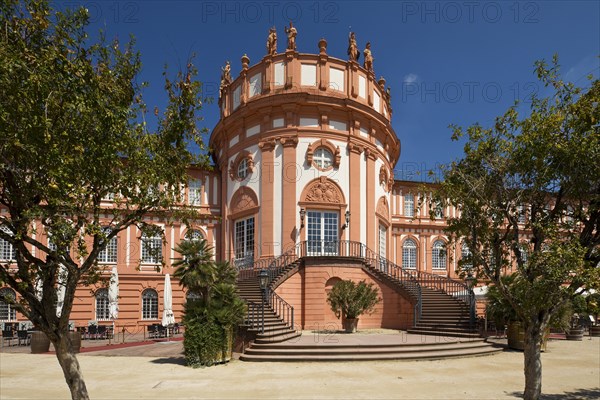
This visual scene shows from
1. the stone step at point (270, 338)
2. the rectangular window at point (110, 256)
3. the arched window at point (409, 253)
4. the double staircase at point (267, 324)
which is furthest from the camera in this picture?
the arched window at point (409, 253)

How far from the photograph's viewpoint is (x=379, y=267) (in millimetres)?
22047

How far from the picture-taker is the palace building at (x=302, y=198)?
784 inches

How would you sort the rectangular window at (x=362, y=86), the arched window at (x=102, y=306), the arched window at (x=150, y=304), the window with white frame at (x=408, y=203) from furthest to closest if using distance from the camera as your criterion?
the window with white frame at (x=408, y=203) < the arched window at (x=150, y=304) < the arched window at (x=102, y=306) < the rectangular window at (x=362, y=86)

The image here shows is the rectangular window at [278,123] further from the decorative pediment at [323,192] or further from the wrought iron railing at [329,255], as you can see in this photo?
the wrought iron railing at [329,255]

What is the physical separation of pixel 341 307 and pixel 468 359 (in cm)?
530

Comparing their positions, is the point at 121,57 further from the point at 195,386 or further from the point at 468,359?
the point at 468,359

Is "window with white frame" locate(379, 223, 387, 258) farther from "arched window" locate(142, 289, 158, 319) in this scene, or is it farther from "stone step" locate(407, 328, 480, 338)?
"arched window" locate(142, 289, 158, 319)

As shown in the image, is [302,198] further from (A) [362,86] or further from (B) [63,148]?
(B) [63,148]

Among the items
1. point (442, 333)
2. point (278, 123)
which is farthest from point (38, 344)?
point (442, 333)

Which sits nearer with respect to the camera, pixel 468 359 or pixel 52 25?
pixel 52 25

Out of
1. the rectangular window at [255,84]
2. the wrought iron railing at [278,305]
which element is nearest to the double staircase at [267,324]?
the wrought iron railing at [278,305]

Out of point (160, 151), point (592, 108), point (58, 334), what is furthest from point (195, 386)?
point (592, 108)

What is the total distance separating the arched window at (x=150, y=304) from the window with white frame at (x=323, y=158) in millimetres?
11481

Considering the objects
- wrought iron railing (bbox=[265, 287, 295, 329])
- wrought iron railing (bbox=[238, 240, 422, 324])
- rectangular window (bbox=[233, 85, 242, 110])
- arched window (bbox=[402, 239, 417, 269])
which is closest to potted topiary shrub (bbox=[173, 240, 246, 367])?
wrought iron railing (bbox=[265, 287, 295, 329])
